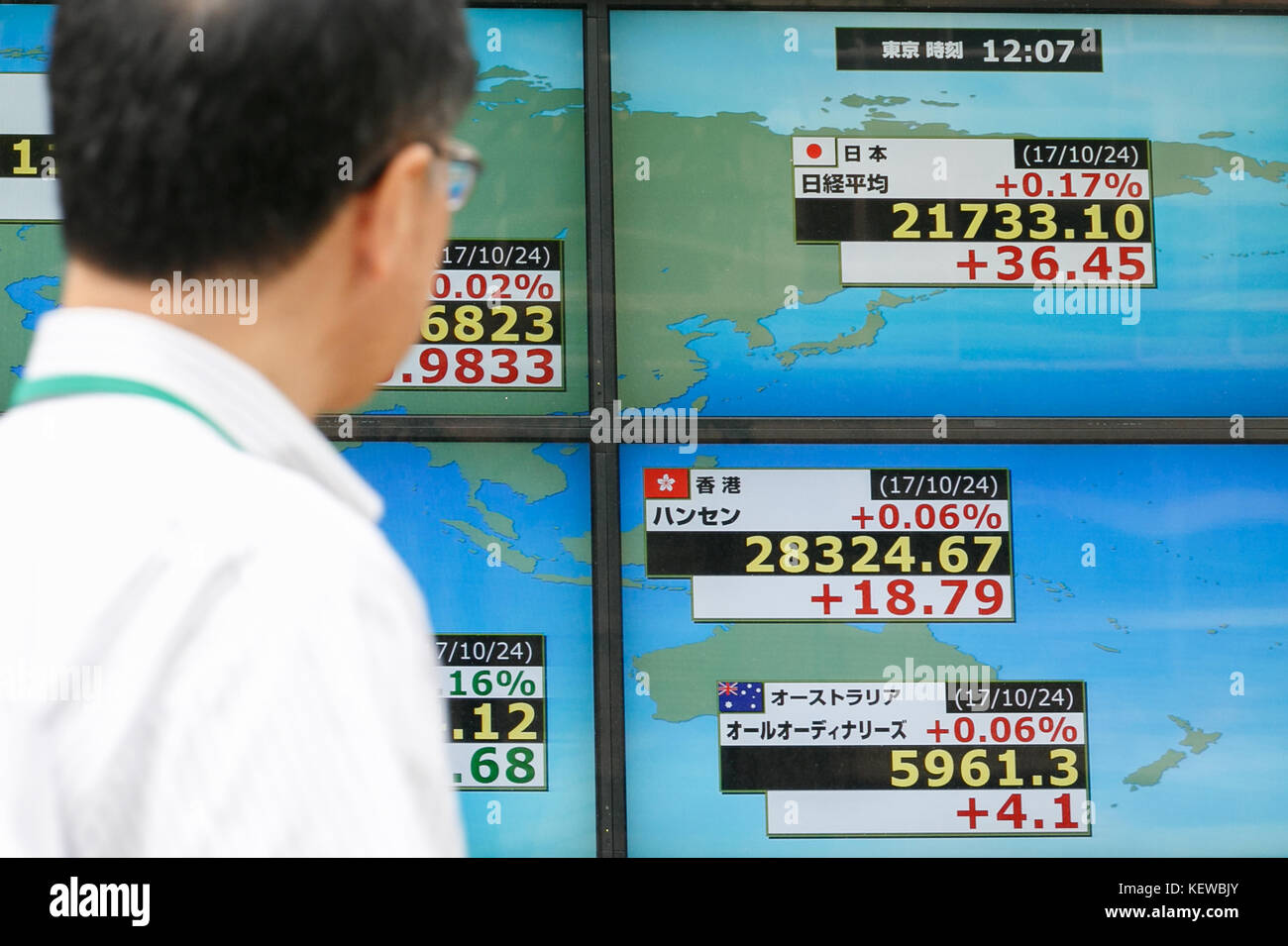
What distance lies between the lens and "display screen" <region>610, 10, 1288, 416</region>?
3.20 m

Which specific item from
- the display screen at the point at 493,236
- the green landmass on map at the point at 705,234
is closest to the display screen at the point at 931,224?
the green landmass on map at the point at 705,234

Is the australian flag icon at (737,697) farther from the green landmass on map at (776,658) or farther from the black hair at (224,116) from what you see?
the black hair at (224,116)

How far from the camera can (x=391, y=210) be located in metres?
0.80

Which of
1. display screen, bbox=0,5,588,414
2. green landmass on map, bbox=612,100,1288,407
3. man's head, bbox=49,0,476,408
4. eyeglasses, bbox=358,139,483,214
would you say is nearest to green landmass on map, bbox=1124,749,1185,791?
green landmass on map, bbox=612,100,1288,407

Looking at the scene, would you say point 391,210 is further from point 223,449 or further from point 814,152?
point 814,152

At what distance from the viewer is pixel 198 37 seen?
0.74m

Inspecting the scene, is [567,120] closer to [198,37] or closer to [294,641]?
[198,37]

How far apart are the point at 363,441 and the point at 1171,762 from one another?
2.17 m

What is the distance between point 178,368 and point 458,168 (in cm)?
32

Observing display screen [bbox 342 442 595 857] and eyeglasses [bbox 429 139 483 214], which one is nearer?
eyeglasses [bbox 429 139 483 214]

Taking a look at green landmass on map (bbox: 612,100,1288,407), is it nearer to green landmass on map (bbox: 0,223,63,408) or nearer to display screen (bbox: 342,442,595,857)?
display screen (bbox: 342,442,595,857)

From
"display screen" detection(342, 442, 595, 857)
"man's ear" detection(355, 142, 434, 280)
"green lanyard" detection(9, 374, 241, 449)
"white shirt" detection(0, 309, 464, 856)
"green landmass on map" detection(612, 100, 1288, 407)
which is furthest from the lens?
"green landmass on map" detection(612, 100, 1288, 407)

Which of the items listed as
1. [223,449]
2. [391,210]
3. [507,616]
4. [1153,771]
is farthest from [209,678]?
[1153,771]

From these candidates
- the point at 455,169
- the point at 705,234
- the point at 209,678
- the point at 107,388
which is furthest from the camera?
the point at 705,234
